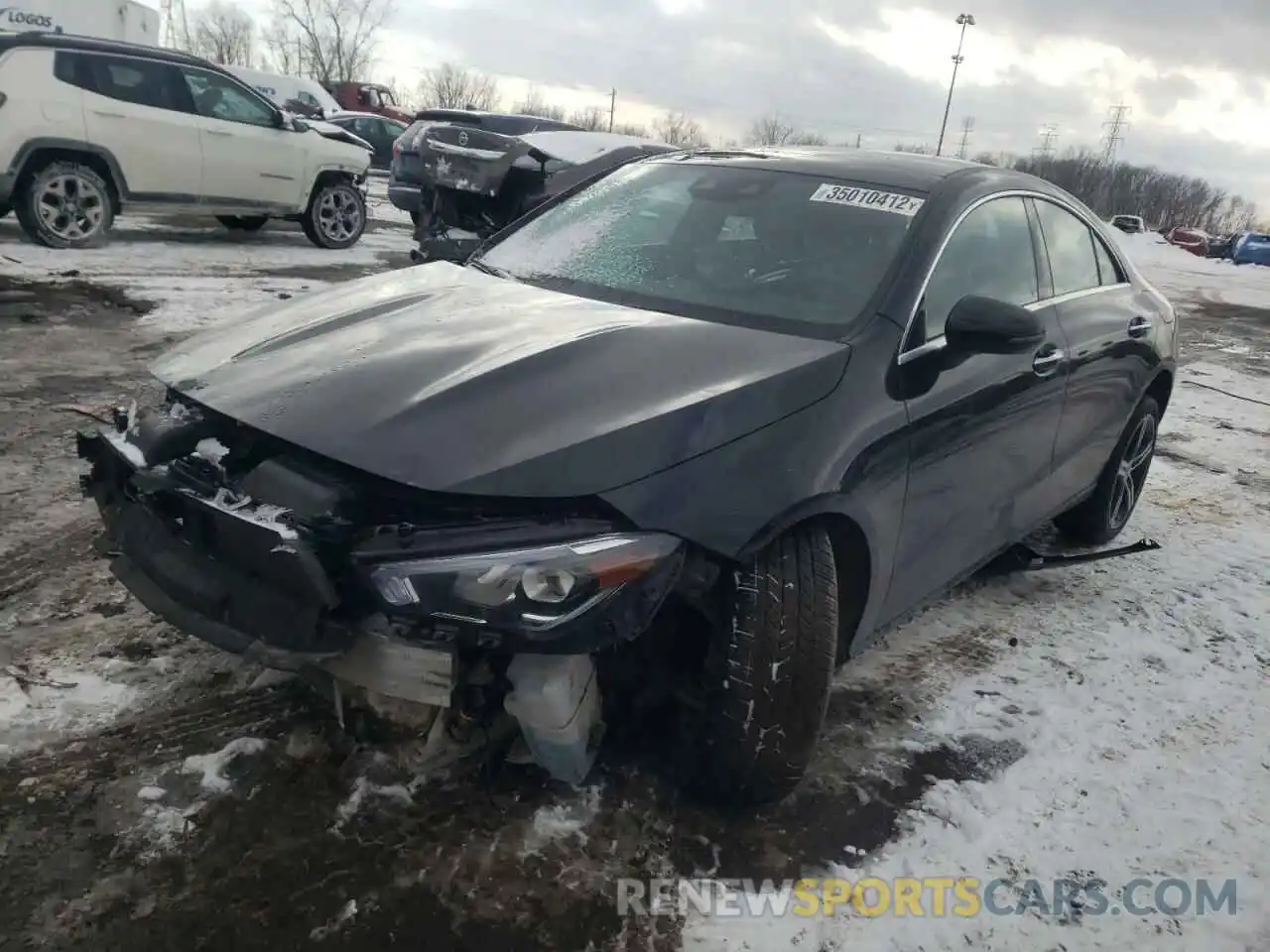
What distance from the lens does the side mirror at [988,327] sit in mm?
2631

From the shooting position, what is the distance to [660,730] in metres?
2.62

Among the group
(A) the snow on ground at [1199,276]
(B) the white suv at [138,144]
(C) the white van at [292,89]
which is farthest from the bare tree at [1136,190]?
(B) the white suv at [138,144]

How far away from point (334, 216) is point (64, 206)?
285cm

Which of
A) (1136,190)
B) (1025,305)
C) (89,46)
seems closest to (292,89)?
(89,46)

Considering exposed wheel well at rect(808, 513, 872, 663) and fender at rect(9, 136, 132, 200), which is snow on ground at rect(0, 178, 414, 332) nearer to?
fender at rect(9, 136, 132, 200)

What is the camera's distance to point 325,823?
2.25m

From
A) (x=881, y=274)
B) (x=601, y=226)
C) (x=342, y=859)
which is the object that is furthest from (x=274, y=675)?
(x=881, y=274)

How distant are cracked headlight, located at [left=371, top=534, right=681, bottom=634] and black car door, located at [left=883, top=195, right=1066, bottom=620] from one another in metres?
1.11

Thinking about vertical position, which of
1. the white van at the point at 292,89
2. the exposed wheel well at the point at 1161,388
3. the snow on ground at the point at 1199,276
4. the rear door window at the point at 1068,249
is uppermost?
the white van at the point at 292,89

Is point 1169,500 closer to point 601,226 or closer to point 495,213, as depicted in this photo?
point 601,226

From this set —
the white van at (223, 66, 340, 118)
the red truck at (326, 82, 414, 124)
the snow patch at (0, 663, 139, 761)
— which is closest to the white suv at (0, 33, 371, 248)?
the snow patch at (0, 663, 139, 761)

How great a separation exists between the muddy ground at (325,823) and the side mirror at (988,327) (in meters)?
1.15

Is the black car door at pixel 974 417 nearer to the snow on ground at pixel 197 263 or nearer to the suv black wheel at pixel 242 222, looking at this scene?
the snow on ground at pixel 197 263

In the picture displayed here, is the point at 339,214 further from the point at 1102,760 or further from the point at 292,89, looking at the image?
the point at 292,89
